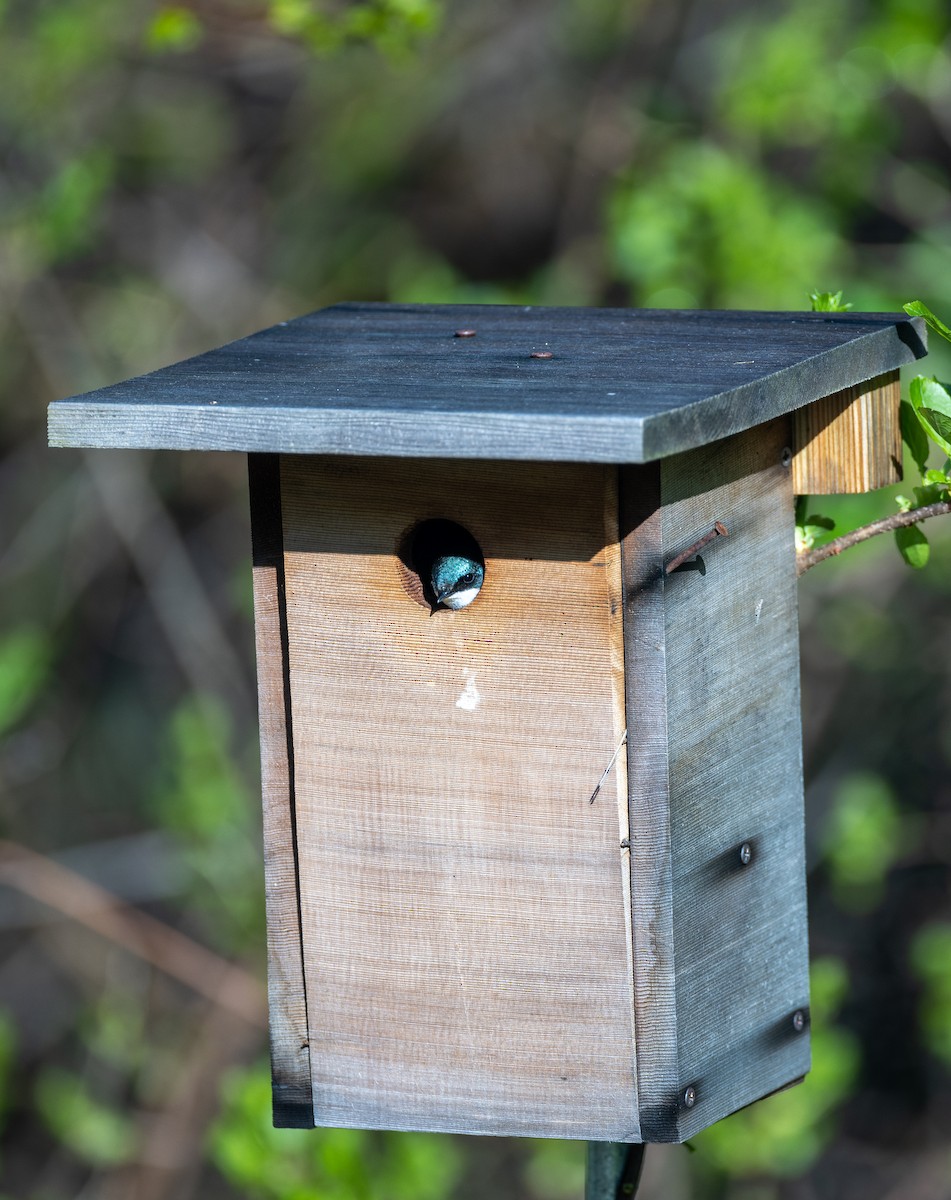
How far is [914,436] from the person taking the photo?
189cm

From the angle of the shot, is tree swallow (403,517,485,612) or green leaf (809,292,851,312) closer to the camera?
tree swallow (403,517,485,612)

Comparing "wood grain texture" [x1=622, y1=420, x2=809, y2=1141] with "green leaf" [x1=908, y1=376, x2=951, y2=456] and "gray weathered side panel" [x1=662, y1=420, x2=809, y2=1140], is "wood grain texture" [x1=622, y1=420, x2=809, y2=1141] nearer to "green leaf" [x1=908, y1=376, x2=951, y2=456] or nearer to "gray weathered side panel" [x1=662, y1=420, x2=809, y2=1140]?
"gray weathered side panel" [x1=662, y1=420, x2=809, y2=1140]

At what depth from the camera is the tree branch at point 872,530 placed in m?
1.75

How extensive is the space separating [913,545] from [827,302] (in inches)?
11.7

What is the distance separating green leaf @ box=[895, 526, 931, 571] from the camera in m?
1.89

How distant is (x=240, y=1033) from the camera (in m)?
4.36

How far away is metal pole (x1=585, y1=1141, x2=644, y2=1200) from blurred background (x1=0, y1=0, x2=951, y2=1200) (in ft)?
5.75

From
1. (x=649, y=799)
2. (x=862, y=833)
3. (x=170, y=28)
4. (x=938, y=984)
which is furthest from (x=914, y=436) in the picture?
(x=938, y=984)

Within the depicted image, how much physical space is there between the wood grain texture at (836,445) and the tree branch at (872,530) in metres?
0.07

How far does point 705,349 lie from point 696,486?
0.58 ft

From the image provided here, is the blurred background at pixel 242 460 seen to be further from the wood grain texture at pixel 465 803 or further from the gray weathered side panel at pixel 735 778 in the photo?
the wood grain texture at pixel 465 803

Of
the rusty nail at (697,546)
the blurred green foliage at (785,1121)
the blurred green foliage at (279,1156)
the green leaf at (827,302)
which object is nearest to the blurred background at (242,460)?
the blurred green foliage at (785,1121)

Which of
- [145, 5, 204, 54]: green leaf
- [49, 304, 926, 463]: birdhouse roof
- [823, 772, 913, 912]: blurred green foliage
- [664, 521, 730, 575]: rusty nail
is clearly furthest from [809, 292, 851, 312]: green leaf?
[823, 772, 913, 912]: blurred green foliage

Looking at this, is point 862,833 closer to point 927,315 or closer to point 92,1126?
point 92,1126
